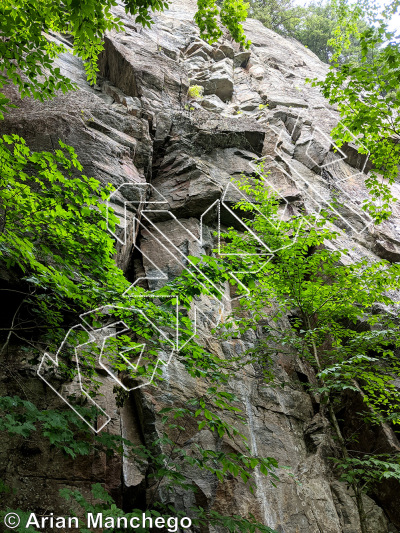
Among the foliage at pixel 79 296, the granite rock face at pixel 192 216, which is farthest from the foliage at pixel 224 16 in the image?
the foliage at pixel 79 296

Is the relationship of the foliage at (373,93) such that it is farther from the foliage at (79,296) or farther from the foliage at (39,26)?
the foliage at (79,296)

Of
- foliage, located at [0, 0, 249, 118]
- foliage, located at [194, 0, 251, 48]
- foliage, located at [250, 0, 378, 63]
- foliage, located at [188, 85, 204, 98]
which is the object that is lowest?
foliage, located at [188, 85, 204, 98]

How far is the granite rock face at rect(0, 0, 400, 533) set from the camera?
16.6 ft

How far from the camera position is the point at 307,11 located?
3203 cm

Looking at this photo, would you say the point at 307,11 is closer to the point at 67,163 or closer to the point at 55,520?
the point at 67,163

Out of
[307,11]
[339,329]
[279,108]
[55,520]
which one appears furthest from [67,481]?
[307,11]

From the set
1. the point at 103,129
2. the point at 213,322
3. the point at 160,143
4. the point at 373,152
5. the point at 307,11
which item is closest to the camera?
the point at 373,152

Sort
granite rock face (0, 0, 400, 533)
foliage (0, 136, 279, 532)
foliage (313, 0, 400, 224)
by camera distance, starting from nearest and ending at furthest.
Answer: foliage (0, 136, 279, 532), foliage (313, 0, 400, 224), granite rock face (0, 0, 400, 533)

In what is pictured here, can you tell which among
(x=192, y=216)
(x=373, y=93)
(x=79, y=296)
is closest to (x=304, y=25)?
(x=192, y=216)

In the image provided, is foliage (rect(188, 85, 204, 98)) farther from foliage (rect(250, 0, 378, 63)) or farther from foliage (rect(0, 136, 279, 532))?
foliage (rect(250, 0, 378, 63))

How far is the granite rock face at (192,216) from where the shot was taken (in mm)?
5066

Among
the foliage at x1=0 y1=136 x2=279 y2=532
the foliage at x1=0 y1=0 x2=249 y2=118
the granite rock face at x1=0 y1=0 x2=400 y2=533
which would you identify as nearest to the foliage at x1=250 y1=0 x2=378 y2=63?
the granite rock face at x1=0 y1=0 x2=400 y2=533

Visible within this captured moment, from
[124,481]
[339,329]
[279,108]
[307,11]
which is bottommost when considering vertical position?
[124,481]

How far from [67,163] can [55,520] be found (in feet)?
13.3
